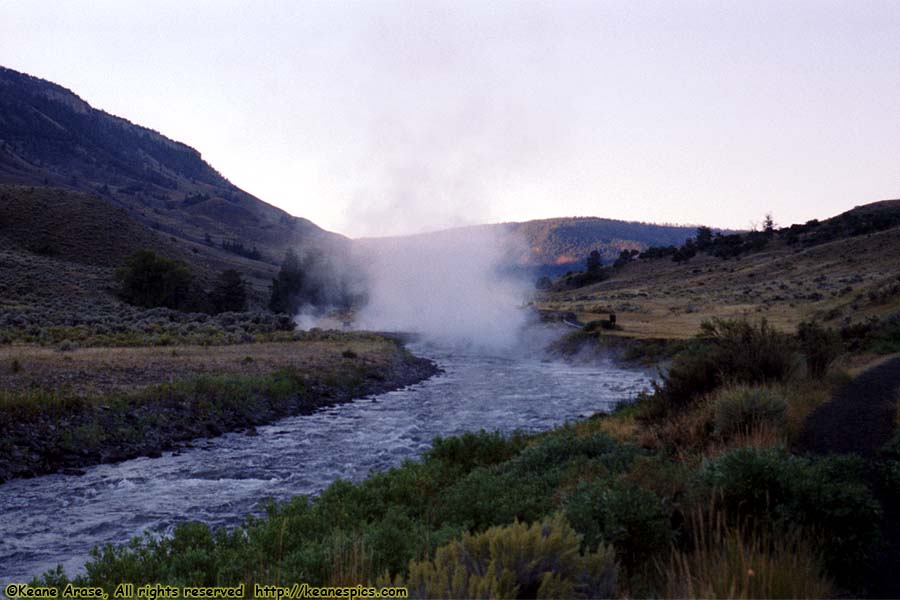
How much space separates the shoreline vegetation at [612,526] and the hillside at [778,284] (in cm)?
2570

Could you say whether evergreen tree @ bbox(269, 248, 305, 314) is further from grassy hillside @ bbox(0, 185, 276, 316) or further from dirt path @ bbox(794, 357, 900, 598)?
dirt path @ bbox(794, 357, 900, 598)

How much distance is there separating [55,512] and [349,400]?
47.5ft

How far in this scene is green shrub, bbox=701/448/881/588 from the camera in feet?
18.5

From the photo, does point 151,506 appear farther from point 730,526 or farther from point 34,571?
point 730,526

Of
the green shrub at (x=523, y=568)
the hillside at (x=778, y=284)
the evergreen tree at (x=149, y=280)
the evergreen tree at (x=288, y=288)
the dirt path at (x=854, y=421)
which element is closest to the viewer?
the green shrub at (x=523, y=568)

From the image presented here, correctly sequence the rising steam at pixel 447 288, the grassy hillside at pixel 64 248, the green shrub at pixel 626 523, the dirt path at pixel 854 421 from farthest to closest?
1. the grassy hillside at pixel 64 248
2. the rising steam at pixel 447 288
3. the dirt path at pixel 854 421
4. the green shrub at pixel 626 523

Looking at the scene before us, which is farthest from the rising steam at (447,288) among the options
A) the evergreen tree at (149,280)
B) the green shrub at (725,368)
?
the green shrub at (725,368)

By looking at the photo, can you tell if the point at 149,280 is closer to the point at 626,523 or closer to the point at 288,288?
the point at 288,288

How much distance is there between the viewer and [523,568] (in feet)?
15.1

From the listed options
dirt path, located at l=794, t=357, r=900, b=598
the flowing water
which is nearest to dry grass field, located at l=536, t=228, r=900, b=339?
the flowing water

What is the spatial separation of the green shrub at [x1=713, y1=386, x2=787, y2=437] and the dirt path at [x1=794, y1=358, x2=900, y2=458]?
469mm

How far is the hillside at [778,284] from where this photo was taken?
1629 inches

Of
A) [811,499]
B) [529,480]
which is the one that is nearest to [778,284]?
[529,480]

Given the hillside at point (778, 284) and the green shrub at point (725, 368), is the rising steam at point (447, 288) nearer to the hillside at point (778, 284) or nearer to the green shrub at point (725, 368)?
the hillside at point (778, 284)
